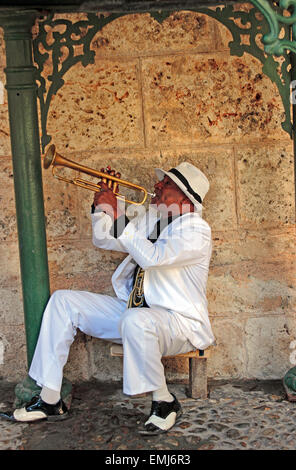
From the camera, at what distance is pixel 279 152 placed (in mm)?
5328

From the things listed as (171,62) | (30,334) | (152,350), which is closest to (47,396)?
(30,334)

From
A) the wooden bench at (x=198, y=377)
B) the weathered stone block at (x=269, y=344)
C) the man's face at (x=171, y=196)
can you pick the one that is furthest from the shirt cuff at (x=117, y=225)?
the weathered stone block at (x=269, y=344)

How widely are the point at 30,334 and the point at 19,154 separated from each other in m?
1.28

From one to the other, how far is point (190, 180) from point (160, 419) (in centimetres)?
165

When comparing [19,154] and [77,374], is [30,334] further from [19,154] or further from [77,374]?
[19,154]

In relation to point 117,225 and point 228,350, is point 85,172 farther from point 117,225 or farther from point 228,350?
point 228,350

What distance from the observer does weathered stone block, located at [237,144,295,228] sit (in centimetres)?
534

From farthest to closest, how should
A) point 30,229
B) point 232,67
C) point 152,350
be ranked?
point 232,67
point 30,229
point 152,350

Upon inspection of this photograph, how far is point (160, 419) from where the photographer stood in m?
4.63

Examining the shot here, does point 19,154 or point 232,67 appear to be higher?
point 232,67

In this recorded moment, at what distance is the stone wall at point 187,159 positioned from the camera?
5.29 m

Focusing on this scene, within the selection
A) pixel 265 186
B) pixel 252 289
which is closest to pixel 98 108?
pixel 265 186

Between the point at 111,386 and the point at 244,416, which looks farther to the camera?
the point at 111,386

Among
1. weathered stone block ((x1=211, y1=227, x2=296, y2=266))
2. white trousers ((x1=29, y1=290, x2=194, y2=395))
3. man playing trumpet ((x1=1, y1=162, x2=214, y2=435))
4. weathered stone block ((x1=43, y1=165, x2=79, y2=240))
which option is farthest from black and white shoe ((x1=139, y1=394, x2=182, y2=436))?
weathered stone block ((x1=43, y1=165, x2=79, y2=240))
